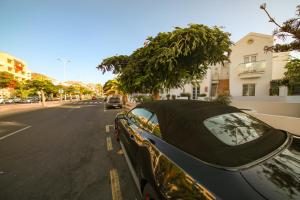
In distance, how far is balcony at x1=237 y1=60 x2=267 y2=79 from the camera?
50.1ft

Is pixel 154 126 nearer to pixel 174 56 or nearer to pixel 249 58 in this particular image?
pixel 174 56

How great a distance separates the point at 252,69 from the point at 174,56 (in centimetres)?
1422

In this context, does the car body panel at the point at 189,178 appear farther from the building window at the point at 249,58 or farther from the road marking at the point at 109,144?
the building window at the point at 249,58

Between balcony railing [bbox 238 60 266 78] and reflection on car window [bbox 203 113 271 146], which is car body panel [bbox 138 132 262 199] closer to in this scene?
reflection on car window [bbox 203 113 271 146]

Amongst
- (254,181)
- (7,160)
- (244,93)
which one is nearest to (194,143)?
(254,181)

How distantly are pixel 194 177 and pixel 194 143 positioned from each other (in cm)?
42

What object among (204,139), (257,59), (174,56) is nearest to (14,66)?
(174,56)

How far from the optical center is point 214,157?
1.42 meters

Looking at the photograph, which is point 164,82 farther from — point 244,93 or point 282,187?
point 244,93

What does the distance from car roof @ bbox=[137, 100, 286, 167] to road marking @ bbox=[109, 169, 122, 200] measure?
59.0 inches

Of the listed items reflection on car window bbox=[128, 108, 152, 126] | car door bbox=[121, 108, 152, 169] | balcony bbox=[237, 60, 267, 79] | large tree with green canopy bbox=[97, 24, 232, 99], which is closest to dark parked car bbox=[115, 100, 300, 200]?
car door bbox=[121, 108, 152, 169]

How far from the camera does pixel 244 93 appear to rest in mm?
16812

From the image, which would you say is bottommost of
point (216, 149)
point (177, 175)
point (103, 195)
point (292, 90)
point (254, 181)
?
point (103, 195)

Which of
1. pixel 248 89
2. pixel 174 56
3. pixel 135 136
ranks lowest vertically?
pixel 135 136
